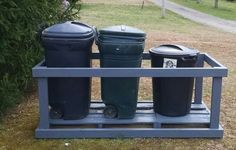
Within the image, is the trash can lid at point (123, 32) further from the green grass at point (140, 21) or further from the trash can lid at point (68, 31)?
the green grass at point (140, 21)

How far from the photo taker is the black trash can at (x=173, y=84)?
195 inches

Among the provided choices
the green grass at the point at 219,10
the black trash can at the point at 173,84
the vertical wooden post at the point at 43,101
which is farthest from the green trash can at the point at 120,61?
the green grass at the point at 219,10

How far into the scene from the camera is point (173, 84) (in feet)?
16.5

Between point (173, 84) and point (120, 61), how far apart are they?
2.24 feet

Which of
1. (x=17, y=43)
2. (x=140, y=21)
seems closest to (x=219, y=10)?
(x=140, y=21)

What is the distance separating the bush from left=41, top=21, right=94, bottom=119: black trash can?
0.63 metres

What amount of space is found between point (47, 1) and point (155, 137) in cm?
289

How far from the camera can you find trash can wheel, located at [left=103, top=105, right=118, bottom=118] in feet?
16.6

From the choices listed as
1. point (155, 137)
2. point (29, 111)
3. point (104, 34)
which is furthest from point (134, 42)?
point (29, 111)

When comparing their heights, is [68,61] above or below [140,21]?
above

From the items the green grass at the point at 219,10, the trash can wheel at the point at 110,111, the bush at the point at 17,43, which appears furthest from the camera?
the green grass at the point at 219,10

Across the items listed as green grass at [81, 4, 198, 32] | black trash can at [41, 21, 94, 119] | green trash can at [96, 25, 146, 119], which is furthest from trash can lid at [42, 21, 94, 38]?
green grass at [81, 4, 198, 32]

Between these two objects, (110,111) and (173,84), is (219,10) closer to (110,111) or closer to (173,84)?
(173,84)

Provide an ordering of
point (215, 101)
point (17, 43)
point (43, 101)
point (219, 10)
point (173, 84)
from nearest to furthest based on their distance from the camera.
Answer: point (43, 101) < point (215, 101) < point (173, 84) < point (17, 43) < point (219, 10)
